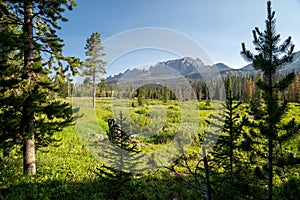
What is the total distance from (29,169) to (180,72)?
7061 mm

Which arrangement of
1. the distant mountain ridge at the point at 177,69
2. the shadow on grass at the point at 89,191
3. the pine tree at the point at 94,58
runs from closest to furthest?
1. the shadow on grass at the point at 89,191
2. the distant mountain ridge at the point at 177,69
3. the pine tree at the point at 94,58

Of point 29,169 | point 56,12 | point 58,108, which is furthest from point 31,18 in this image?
point 29,169

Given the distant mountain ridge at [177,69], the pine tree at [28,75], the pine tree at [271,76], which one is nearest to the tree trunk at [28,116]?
the pine tree at [28,75]

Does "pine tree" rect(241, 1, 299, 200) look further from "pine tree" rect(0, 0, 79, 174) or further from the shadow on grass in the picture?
"pine tree" rect(0, 0, 79, 174)

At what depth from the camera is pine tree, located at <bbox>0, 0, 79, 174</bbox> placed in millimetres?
7270

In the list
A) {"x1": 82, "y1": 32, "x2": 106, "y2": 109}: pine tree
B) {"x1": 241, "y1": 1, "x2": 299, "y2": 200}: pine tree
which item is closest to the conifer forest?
{"x1": 241, "y1": 1, "x2": 299, "y2": 200}: pine tree

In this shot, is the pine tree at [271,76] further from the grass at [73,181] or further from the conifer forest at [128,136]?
the grass at [73,181]

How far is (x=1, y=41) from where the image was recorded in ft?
21.9

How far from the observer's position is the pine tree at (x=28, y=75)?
727cm

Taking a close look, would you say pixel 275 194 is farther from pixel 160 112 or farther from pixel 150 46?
pixel 160 112

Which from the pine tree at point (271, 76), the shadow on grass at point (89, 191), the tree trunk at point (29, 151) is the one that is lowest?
the shadow on grass at point (89, 191)

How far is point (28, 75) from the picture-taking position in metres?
7.75

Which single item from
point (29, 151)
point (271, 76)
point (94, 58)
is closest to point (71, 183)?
point (29, 151)

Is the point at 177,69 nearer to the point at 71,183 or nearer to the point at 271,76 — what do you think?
the point at 271,76
